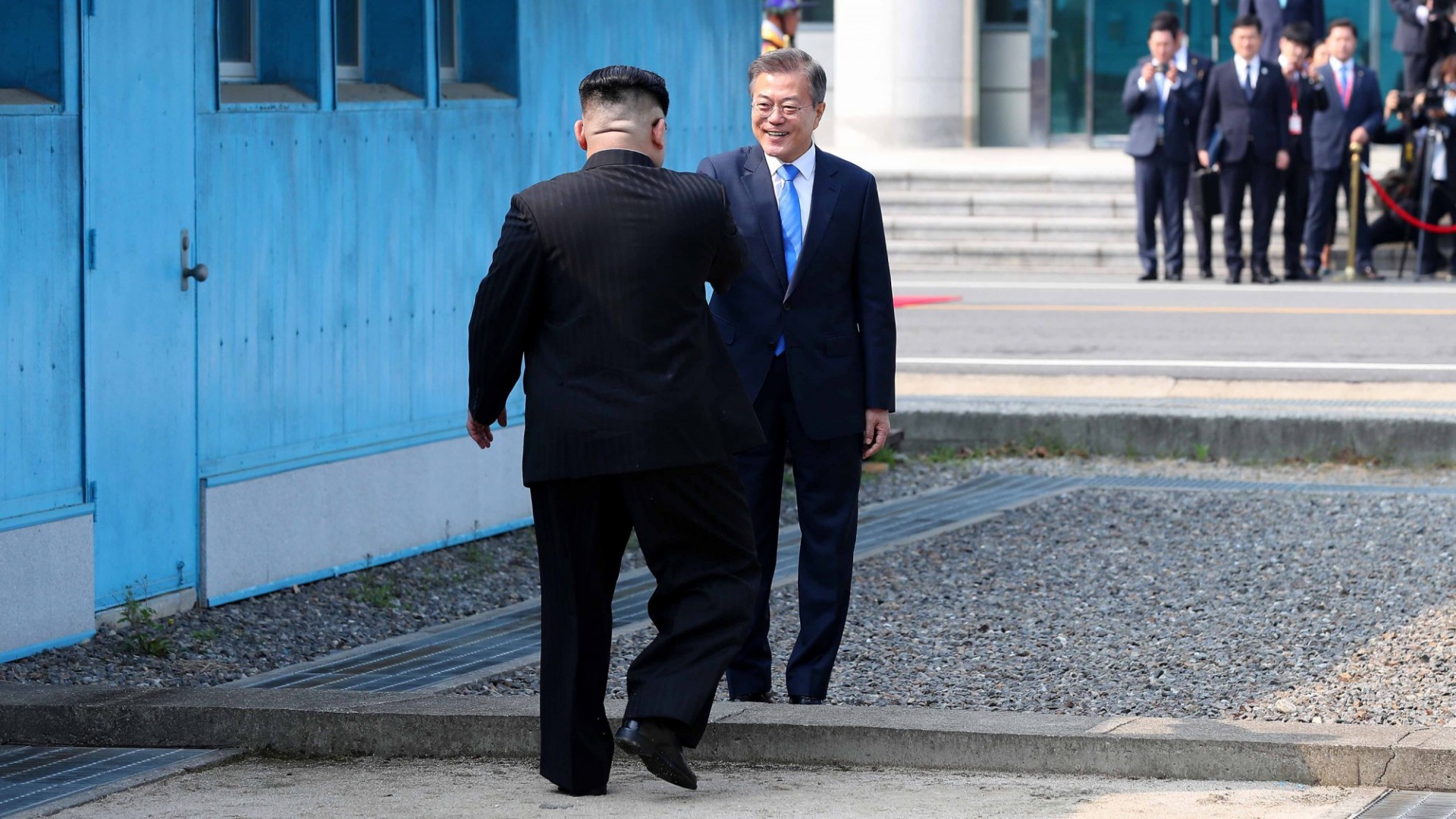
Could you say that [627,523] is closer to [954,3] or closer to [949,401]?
[949,401]

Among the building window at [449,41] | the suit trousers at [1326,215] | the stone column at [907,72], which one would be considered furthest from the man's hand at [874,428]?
the stone column at [907,72]

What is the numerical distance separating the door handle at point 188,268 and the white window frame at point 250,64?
2.72 ft

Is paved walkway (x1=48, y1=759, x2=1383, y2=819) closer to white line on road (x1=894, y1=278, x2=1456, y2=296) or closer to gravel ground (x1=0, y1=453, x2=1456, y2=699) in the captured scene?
gravel ground (x1=0, y1=453, x2=1456, y2=699)

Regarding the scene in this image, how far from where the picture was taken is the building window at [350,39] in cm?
875

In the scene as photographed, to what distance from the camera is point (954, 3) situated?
27375 mm

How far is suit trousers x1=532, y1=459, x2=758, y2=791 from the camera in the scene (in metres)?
5.32

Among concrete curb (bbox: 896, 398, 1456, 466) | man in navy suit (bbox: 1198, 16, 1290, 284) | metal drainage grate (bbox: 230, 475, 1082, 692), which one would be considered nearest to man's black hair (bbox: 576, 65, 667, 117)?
metal drainage grate (bbox: 230, 475, 1082, 692)

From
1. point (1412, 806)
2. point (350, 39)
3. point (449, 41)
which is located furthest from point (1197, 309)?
point (1412, 806)

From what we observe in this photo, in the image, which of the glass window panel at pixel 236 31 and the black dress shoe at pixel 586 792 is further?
the glass window panel at pixel 236 31

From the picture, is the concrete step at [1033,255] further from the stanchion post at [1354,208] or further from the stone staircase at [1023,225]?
the stanchion post at [1354,208]

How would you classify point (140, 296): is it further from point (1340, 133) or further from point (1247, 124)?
point (1340, 133)

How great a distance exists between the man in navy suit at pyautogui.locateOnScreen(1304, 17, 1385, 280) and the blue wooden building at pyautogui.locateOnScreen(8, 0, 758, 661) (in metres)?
10.3

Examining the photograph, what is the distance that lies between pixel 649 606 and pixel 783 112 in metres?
1.45

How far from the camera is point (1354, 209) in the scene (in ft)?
62.1
